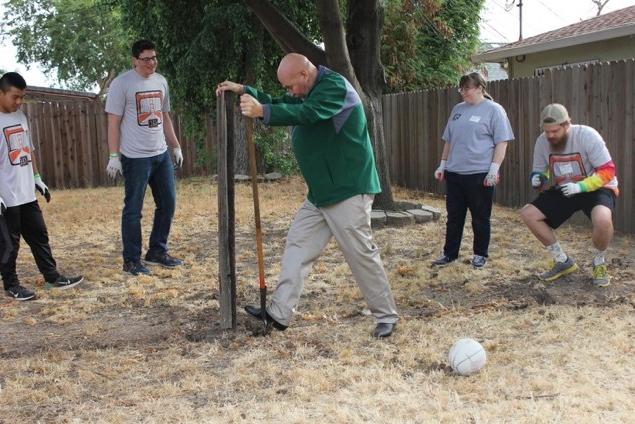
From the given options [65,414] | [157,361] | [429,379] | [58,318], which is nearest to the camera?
[65,414]

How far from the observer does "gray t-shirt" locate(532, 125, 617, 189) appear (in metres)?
5.79

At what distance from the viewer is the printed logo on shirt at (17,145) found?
20.0 feet

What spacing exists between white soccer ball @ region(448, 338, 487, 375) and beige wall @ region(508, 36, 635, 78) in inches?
453

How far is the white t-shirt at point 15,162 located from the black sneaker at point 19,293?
2.29 feet

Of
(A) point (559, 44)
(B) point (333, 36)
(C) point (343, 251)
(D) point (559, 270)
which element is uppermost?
(A) point (559, 44)

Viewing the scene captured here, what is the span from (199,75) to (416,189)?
4.64 metres

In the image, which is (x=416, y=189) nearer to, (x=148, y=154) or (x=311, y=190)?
(x=148, y=154)

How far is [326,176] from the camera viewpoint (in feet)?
15.1

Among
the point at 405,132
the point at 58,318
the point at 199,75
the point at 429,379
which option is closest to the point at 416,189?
the point at 405,132

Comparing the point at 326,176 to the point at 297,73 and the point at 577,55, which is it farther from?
the point at 577,55

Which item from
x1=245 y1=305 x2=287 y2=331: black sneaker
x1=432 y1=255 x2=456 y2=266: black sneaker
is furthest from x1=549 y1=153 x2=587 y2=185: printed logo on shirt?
x1=245 y1=305 x2=287 y2=331: black sneaker

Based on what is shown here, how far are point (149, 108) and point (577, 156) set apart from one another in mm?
3764

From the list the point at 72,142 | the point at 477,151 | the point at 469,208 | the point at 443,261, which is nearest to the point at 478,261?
the point at 443,261

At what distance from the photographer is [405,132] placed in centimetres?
1384
